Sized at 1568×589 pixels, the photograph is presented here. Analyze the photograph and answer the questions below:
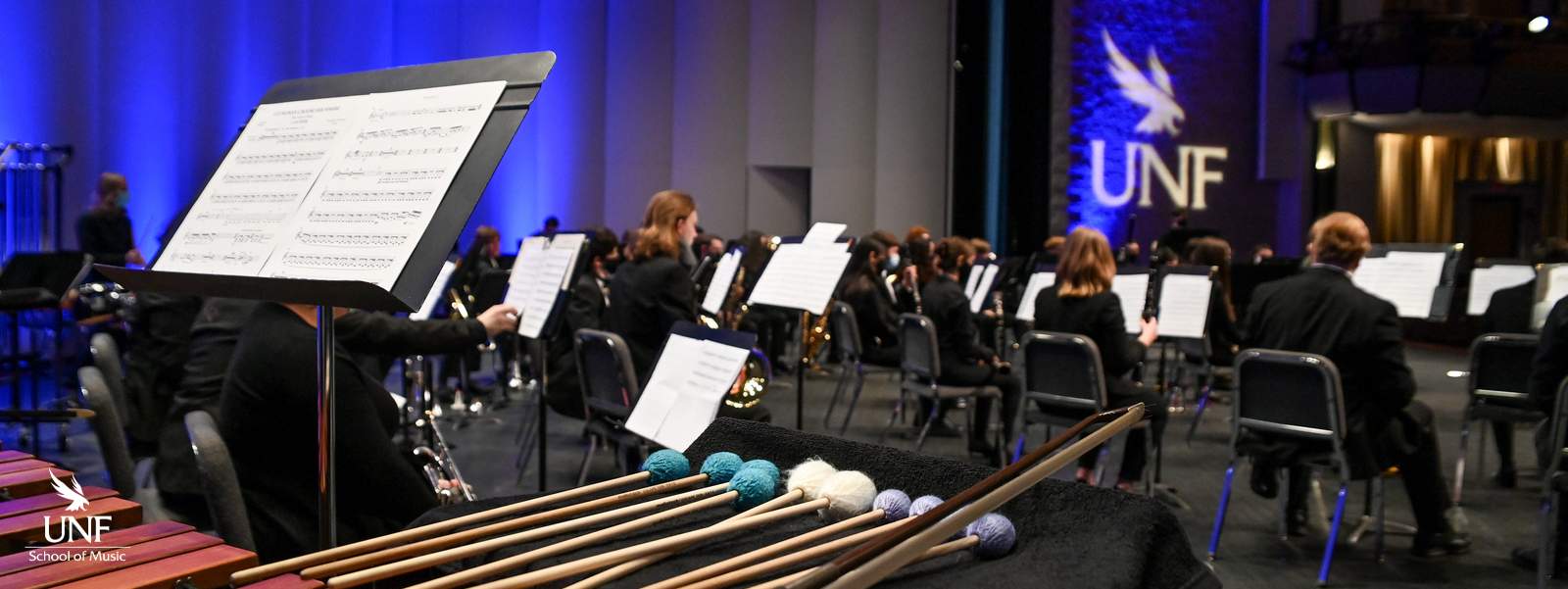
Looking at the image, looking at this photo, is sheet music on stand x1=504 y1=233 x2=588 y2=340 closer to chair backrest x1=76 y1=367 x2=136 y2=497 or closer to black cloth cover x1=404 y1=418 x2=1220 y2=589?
chair backrest x1=76 y1=367 x2=136 y2=497

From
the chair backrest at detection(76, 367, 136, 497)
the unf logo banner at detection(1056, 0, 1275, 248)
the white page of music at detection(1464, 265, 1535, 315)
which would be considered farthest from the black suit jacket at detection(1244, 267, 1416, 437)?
the unf logo banner at detection(1056, 0, 1275, 248)

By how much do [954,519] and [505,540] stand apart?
42 centimetres

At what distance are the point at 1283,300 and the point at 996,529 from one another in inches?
146

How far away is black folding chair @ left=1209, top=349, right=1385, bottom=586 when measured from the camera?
12.6ft

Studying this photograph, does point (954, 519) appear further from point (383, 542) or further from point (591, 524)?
point (383, 542)

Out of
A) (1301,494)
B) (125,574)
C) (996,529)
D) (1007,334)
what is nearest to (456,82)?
(125,574)

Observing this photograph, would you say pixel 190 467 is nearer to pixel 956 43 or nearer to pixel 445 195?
pixel 445 195

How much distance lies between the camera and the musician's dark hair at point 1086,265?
5051 mm

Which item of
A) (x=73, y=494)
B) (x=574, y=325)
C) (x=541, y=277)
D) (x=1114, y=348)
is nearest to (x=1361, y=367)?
→ (x=1114, y=348)

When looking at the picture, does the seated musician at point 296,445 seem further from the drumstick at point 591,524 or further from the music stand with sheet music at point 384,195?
the drumstick at point 591,524

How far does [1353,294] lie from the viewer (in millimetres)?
4176

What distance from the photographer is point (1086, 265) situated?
506cm

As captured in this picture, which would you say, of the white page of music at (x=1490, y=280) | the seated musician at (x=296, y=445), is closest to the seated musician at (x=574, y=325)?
the seated musician at (x=296, y=445)

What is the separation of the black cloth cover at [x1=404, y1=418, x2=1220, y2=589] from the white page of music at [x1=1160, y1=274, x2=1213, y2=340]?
210 inches
